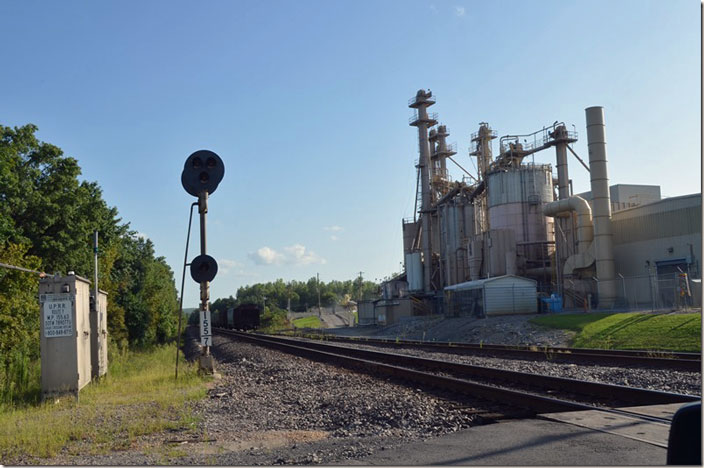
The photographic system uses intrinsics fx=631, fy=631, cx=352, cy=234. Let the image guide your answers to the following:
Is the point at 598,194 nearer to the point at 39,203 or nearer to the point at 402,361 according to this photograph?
the point at 402,361

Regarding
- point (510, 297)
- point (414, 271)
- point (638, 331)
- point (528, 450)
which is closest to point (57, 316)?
point (528, 450)

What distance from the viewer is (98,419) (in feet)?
34.5

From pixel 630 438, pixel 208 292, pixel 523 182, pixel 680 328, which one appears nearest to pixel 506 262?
pixel 523 182

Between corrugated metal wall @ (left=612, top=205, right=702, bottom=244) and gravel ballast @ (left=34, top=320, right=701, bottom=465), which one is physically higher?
corrugated metal wall @ (left=612, top=205, right=702, bottom=244)

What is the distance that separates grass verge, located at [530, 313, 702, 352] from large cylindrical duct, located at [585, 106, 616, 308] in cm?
1119

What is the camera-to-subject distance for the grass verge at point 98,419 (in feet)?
27.5

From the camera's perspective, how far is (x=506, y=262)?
53.8 m

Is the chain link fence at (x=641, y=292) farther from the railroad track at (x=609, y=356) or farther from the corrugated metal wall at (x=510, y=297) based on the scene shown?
the railroad track at (x=609, y=356)

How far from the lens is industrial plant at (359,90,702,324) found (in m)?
41.0

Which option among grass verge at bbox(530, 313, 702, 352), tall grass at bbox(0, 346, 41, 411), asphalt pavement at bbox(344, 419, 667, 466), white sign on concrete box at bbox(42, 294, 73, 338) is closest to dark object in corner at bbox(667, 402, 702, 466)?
asphalt pavement at bbox(344, 419, 667, 466)

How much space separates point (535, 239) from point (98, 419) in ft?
168

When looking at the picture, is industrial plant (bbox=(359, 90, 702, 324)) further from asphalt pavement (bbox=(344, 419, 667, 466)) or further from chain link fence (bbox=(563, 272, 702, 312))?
asphalt pavement (bbox=(344, 419, 667, 466))

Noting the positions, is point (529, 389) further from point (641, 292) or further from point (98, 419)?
point (641, 292)

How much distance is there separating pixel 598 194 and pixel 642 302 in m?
9.43
